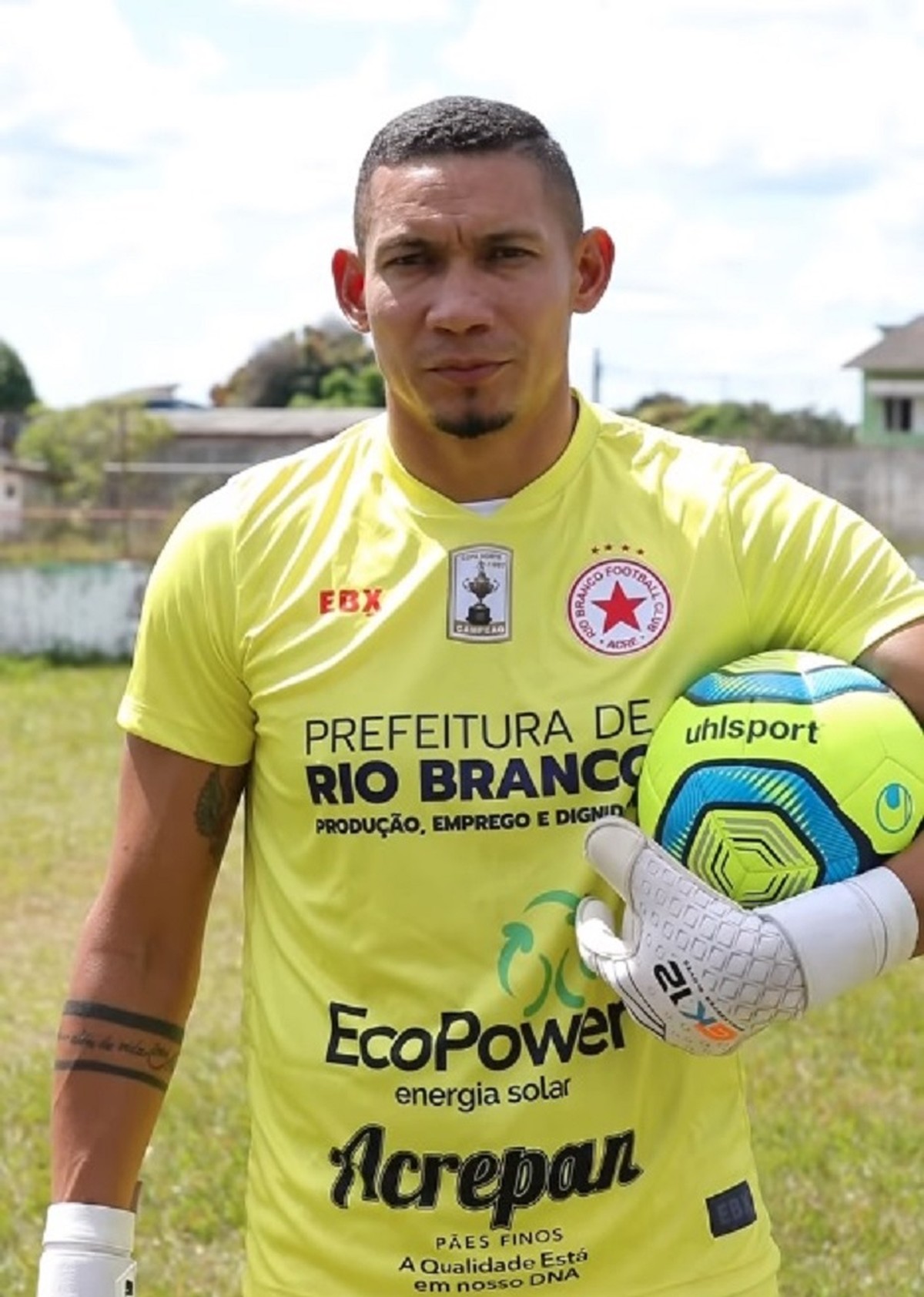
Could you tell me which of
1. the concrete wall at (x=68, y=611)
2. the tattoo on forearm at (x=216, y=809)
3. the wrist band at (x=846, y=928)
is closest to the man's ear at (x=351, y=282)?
the tattoo on forearm at (x=216, y=809)

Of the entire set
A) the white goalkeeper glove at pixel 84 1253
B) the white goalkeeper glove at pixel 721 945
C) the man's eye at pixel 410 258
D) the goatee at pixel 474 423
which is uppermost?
the man's eye at pixel 410 258

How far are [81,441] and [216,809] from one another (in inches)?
1245

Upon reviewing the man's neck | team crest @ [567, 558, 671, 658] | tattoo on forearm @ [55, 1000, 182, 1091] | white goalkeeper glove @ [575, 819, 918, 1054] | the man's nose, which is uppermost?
the man's nose

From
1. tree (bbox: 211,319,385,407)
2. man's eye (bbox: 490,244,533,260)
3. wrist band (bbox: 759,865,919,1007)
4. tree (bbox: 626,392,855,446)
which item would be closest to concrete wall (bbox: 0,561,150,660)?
tree (bbox: 626,392,855,446)

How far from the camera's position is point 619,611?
8.89ft

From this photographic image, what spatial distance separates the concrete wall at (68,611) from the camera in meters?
20.7

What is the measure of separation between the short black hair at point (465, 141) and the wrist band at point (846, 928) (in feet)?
2.99

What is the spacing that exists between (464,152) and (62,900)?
7499 millimetres

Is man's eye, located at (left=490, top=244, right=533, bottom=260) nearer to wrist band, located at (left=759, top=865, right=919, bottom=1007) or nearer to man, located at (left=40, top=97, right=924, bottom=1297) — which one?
man, located at (left=40, top=97, right=924, bottom=1297)

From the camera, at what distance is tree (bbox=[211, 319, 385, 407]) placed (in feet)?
186

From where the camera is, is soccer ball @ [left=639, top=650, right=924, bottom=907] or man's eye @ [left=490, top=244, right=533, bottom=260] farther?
man's eye @ [left=490, top=244, right=533, bottom=260]

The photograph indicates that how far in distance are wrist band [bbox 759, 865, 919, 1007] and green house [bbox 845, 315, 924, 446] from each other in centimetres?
4495

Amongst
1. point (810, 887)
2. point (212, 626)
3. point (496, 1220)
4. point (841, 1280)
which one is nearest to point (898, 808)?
point (810, 887)

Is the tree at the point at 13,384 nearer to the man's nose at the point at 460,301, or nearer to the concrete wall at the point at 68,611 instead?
the concrete wall at the point at 68,611
